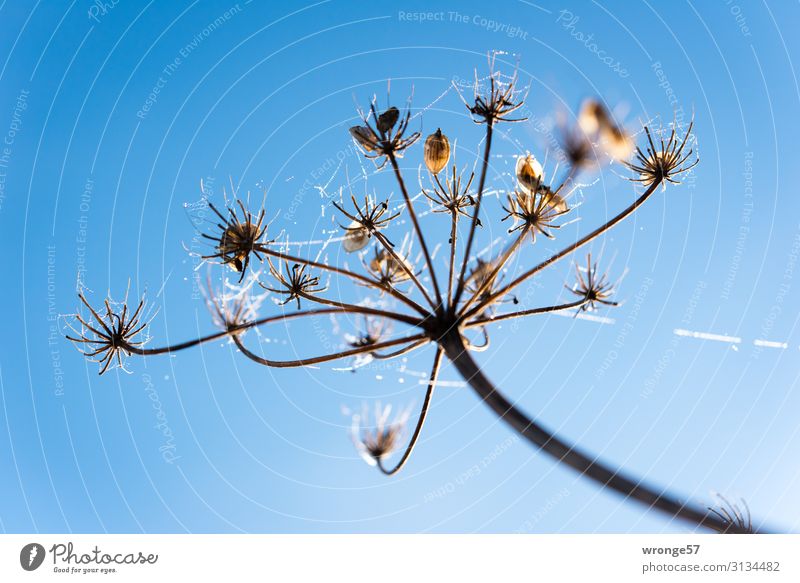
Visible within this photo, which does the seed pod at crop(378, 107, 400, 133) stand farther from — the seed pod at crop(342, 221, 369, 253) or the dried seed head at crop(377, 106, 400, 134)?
the seed pod at crop(342, 221, 369, 253)

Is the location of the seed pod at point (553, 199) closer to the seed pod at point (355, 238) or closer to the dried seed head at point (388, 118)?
the dried seed head at point (388, 118)

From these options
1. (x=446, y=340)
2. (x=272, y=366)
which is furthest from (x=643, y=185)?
(x=272, y=366)

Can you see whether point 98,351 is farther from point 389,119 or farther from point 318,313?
point 389,119
